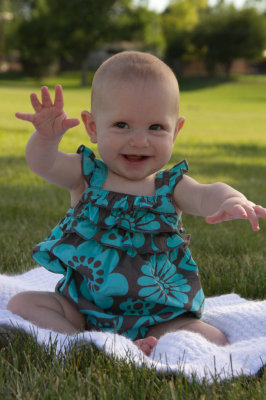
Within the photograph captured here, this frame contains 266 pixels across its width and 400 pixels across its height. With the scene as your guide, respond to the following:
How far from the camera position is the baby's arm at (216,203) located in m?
1.85

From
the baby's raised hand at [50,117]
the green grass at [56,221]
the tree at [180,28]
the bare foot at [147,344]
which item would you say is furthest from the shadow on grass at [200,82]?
the bare foot at [147,344]

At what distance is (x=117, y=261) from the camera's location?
2189mm

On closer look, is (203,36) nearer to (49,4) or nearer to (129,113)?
(49,4)

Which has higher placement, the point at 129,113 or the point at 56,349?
the point at 129,113

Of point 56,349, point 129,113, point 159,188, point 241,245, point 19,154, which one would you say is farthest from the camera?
point 19,154

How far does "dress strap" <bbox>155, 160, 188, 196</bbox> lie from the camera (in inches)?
90.8

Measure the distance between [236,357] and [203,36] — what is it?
50623 mm

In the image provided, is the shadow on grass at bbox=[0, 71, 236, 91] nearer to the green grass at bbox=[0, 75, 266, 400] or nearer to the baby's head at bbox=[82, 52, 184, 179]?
the green grass at bbox=[0, 75, 266, 400]

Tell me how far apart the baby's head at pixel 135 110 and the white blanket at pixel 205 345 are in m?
0.67

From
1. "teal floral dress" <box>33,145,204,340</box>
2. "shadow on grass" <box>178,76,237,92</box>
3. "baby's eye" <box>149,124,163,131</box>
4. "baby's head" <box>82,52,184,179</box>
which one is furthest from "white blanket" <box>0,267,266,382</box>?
"shadow on grass" <box>178,76,237,92</box>

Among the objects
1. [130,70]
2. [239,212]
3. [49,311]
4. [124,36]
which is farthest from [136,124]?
[124,36]

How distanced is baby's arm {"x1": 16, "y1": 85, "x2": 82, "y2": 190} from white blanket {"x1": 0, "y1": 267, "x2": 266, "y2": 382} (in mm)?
569

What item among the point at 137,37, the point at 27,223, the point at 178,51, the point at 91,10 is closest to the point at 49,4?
the point at 91,10

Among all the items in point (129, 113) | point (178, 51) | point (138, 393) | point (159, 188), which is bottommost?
point (178, 51)
